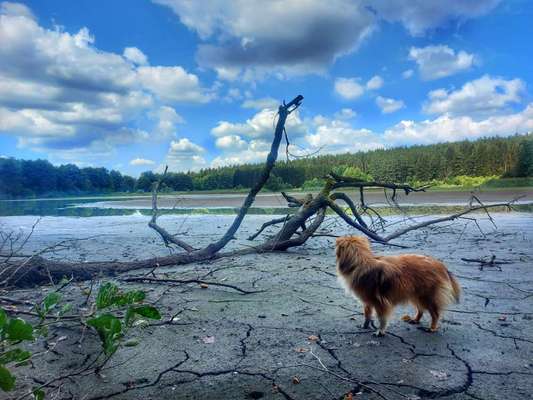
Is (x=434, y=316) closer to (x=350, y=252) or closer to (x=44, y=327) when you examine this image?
(x=350, y=252)

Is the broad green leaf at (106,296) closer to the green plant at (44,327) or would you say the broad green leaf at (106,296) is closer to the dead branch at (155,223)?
the green plant at (44,327)

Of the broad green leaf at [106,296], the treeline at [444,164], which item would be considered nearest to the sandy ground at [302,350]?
the broad green leaf at [106,296]

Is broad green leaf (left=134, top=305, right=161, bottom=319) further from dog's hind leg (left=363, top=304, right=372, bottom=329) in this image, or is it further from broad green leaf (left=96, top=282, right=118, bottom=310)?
dog's hind leg (left=363, top=304, right=372, bottom=329)

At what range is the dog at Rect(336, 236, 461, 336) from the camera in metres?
3.51

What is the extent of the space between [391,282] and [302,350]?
3.34ft

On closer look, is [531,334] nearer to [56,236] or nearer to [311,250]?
[311,250]

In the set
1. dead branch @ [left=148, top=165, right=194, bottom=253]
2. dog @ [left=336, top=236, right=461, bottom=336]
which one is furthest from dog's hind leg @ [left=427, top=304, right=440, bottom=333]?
dead branch @ [left=148, top=165, right=194, bottom=253]

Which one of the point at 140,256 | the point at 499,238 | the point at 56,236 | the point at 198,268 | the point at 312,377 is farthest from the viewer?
the point at 56,236

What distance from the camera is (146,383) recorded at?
275 centimetres

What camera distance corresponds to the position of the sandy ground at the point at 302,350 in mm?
2635

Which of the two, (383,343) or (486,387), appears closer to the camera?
(486,387)

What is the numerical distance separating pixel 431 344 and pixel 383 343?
399mm

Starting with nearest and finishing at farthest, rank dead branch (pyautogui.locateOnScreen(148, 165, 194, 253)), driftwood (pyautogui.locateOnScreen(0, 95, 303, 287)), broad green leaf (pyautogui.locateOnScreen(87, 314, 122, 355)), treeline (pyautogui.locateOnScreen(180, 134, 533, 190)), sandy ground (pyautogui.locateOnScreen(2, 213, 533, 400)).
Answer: broad green leaf (pyautogui.locateOnScreen(87, 314, 122, 355)) → sandy ground (pyautogui.locateOnScreen(2, 213, 533, 400)) → driftwood (pyautogui.locateOnScreen(0, 95, 303, 287)) → dead branch (pyautogui.locateOnScreen(148, 165, 194, 253)) → treeline (pyautogui.locateOnScreen(180, 134, 533, 190))

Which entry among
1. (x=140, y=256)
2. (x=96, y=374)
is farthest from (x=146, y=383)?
(x=140, y=256)
